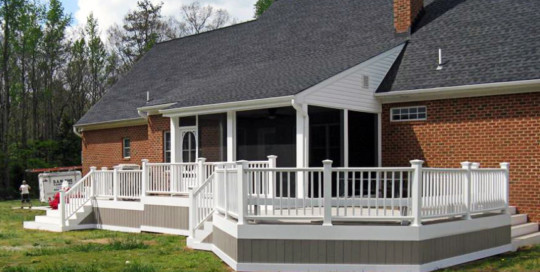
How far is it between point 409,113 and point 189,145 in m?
6.12

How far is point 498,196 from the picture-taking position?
11.0 meters

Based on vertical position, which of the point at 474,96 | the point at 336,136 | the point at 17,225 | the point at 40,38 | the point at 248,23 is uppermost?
the point at 40,38

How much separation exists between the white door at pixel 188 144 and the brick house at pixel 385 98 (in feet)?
0.11

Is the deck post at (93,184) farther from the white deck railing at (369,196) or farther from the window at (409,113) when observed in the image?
the window at (409,113)

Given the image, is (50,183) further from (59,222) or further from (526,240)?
(526,240)

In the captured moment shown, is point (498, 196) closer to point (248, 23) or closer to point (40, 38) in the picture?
point (248, 23)

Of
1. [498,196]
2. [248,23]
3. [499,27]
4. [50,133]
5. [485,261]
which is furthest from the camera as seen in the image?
[50,133]

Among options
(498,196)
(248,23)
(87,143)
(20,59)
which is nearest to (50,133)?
(20,59)

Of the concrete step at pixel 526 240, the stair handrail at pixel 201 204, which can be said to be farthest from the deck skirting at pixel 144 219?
the concrete step at pixel 526 240

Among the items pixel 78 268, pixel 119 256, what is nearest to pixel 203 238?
pixel 119 256

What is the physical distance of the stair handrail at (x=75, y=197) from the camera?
656 inches

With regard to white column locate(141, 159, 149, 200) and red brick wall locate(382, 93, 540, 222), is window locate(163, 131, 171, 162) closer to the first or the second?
white column locate(141, 159, 149, 200)

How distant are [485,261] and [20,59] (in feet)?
137

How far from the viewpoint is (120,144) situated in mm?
23516
